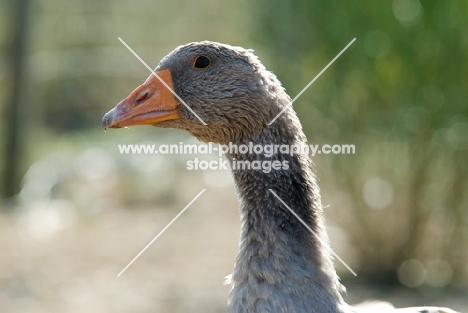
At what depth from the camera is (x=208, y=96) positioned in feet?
12.3

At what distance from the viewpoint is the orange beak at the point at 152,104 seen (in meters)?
3.70

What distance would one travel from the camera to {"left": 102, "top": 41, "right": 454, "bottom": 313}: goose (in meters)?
3.38

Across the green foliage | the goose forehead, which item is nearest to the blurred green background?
the green foliage

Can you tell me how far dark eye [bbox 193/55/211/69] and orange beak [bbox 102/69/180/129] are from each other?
0.13m

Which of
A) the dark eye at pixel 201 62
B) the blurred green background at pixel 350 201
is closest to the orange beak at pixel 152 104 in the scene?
the dark eye at pixel 201 62

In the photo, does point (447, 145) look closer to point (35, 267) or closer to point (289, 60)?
point (289, 60)

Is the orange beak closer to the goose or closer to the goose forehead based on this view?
the goose

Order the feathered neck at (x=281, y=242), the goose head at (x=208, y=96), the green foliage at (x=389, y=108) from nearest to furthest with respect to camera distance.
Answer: the feathered neck at (x=281, y=242), the goose head at (x=208, y=96), the green foliage at (x=389, y=108)

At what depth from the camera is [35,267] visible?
26.5ft

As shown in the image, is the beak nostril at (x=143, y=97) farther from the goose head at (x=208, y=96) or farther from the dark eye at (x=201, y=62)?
the dark eye at (x=201, y=62)

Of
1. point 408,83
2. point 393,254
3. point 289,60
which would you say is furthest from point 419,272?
point 289,60

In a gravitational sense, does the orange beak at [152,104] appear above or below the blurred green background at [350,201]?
below

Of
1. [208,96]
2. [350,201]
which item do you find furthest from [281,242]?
[350,201]

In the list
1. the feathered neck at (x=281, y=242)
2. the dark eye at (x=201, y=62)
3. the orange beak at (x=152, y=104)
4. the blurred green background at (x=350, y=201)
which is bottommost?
the feathered neck at (x=281, y=242)
